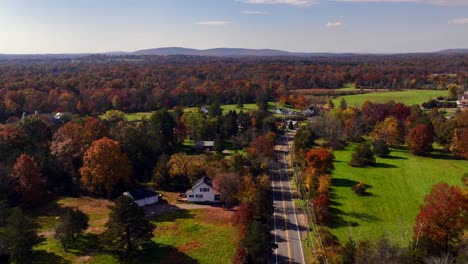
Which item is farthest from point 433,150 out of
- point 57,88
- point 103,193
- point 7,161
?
point 57,88

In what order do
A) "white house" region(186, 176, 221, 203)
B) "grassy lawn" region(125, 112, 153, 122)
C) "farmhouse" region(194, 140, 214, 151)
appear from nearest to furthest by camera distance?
"white house" region(186, 176, 221, 203) < "farmhouse" region(194, 140, 214, 151) < "grassy lawn" region(125, 112, 153, 122)

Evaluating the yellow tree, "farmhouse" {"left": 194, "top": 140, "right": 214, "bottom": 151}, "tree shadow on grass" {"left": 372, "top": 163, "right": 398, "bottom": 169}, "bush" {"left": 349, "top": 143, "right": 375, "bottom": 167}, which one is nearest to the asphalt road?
"bush" {"left": 349, "top": 143, "right": 375, "bottom": 167}

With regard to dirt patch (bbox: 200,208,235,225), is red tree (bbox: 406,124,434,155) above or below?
above

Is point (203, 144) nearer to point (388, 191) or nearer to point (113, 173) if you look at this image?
point (113, 173)

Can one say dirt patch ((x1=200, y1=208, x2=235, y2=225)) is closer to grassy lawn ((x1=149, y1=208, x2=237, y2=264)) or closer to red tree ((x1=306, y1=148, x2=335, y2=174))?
grassy lawn ((x1=149, y1=208, x2=237, y2=264))

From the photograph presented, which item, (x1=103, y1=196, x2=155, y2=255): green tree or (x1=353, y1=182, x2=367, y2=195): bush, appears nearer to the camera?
(x1=103, y1=196, x2=155, y2=255): green tree

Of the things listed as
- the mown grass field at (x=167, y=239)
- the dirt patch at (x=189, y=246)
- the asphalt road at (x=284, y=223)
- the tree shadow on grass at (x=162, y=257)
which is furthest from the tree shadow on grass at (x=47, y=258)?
the asphalt road at (x=284, y=223)

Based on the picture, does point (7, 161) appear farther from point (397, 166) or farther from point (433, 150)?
point (433, 150)

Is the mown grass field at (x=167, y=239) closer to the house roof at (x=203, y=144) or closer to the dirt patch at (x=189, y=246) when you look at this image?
the dirt patch at (x=189, y=246)
